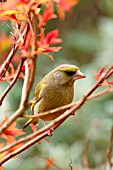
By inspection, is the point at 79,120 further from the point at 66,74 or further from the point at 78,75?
the point at 78,75

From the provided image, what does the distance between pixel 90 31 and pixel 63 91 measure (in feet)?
16.4

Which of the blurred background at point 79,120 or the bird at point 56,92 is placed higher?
the blurred background at point 79,120

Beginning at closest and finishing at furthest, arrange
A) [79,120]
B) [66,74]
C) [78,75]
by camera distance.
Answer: [78,75]
[66,74]
[79,120]

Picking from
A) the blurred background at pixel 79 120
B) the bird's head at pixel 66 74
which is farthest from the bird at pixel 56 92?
the blurred background at pixel 79 120

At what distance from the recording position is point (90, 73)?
443 centimetres

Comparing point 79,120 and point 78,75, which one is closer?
point 78,75

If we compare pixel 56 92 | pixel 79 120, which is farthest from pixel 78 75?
pixel 79 120

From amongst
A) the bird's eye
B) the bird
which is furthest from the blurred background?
the bird's eye

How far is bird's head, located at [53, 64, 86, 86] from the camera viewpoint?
1.61m

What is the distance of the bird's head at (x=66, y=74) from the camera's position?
1.61m

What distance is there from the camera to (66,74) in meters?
1.70

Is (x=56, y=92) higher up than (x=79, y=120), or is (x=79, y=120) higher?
(x=79, y=120)

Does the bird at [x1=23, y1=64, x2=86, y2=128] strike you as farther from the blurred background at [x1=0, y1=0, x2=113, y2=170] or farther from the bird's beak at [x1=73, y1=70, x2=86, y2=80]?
the blurred background at [x1=0, y1=0, x2=113, y2=170]

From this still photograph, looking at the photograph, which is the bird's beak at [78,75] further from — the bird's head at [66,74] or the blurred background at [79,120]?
the blurred background at [79,120]
